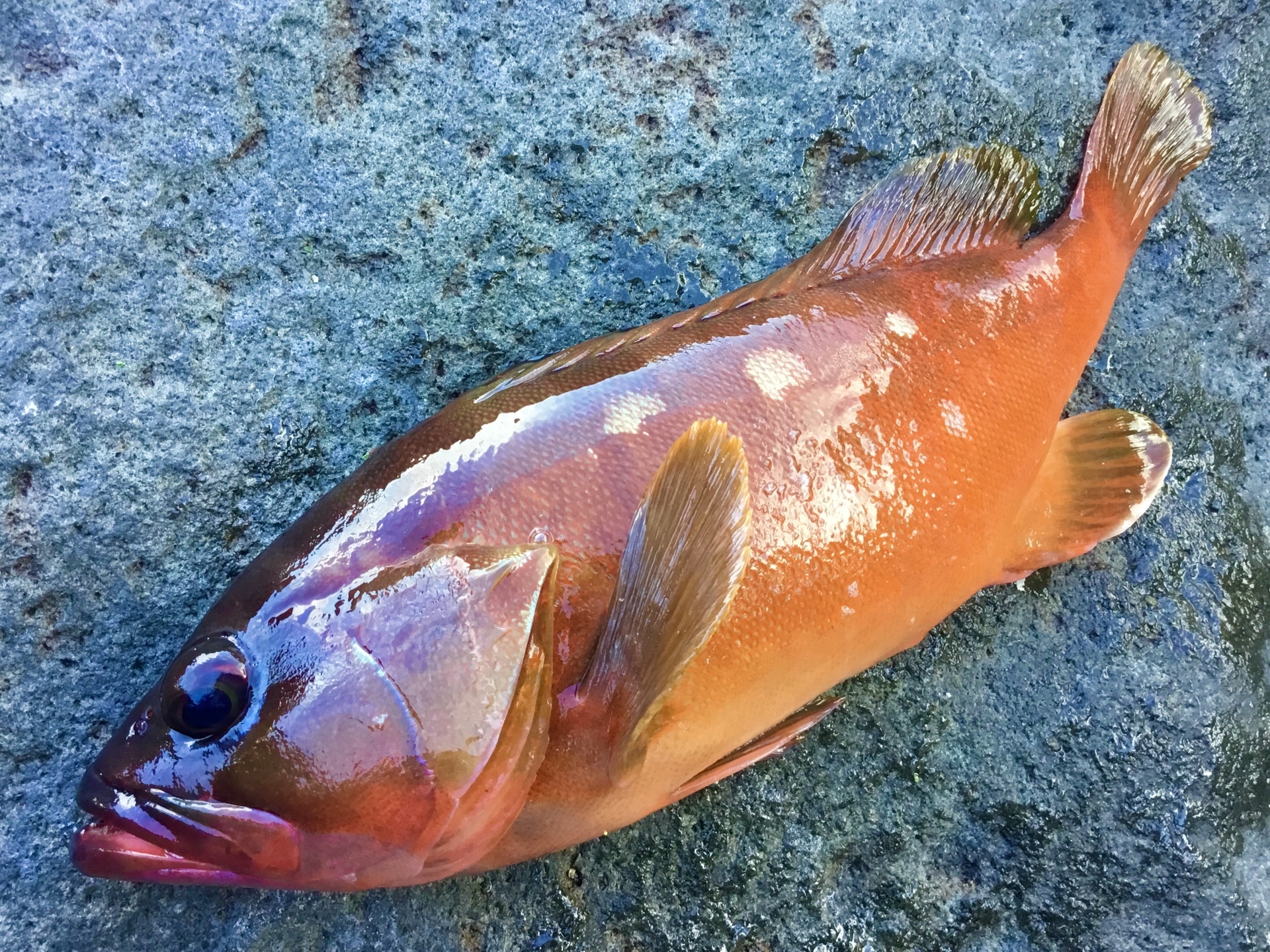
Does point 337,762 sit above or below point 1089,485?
above

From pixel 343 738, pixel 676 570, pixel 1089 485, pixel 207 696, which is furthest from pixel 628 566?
pixel 1089 485

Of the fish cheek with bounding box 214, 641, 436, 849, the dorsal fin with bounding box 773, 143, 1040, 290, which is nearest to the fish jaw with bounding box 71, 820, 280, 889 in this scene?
the fish cheek with bounding box 214, 641, 436, 849

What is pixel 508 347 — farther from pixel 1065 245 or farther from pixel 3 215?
pixel 1065 245

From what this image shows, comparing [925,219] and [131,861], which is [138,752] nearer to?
[131,861]

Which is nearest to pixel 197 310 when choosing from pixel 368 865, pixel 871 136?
pixel 368 865

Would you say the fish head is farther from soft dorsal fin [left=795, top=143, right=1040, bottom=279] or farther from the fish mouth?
soft dorsal fin [left=795, top=143, right=1040, bottom=279]

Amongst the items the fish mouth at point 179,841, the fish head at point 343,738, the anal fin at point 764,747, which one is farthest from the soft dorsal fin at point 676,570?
the fish mouth at point 179,841

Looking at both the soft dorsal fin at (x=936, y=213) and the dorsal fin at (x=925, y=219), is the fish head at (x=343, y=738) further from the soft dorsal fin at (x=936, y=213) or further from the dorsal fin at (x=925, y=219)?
the soft dorsal fin at (x=936, y=213)
